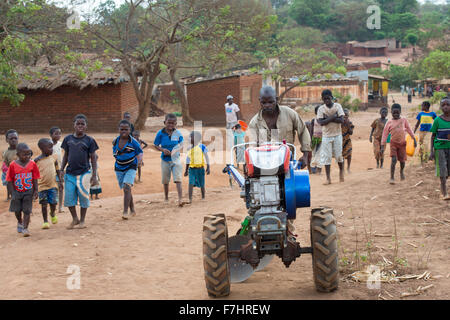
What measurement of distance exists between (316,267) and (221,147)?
16.9 meters

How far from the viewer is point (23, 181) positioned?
8172 mm

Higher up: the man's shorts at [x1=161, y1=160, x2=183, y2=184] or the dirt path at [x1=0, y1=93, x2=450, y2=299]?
the man's shorts at [x1=161, y1=160, x2=183, y2=184]

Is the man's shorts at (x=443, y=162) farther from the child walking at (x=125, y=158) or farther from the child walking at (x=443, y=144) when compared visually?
the child walking at (x=125, y=158)

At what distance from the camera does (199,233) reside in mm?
7965

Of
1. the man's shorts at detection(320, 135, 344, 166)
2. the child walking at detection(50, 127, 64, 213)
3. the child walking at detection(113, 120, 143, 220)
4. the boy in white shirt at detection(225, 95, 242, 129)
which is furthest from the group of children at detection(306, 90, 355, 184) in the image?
the boy in white shirt at detection(225, 95, 242, 129)

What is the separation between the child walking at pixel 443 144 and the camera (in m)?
8.51

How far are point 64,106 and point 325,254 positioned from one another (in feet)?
71.6

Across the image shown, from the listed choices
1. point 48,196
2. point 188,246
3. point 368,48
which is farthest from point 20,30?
point 368,48

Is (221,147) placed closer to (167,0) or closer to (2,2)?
(167,0)

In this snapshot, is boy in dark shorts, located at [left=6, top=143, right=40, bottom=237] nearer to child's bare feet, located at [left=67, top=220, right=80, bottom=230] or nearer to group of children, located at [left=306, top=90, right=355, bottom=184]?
child's bare feet, located at [left=67, top=220, right=80, bottom=230]

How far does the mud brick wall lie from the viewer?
24.5 m

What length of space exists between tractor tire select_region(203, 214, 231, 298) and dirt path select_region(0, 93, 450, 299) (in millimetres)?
233
